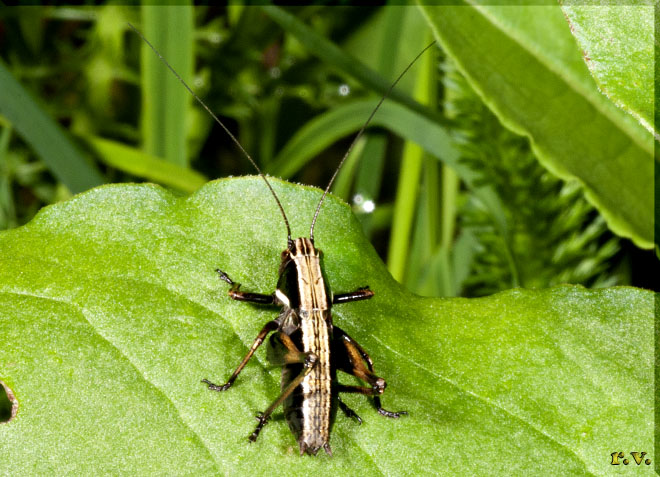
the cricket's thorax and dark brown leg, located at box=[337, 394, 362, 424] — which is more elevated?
the cricket's thorax

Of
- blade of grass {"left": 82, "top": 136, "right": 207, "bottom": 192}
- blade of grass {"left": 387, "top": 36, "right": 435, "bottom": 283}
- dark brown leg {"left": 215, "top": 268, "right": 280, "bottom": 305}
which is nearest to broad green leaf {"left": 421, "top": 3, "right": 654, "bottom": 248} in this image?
dark brown leg {"left": 215, "top": 268, "right": 280, "bottom": 305}

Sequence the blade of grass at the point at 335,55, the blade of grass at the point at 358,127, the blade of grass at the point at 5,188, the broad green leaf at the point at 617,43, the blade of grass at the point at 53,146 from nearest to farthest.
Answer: the broad green leaf at the point at 617,43 → the blade of grass at the point at 53,146 → the blade of grass at the point at 335,55 → the blade of grass at the point at 358,127 → the blade of grass at the point at 5,188

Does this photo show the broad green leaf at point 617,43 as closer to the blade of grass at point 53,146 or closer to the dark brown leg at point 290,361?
the dark brown leg at point 290,361

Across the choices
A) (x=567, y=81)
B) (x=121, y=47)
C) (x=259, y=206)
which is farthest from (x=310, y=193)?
(x=121, y=47)

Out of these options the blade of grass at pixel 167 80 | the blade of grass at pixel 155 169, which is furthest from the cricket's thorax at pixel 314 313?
the blade of grass at pixel 167 80

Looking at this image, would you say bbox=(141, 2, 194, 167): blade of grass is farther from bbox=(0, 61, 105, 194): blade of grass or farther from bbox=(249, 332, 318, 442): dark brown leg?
bbox=(249, 332, 318, 442): dark brown leg

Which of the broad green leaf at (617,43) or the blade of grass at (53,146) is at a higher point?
the broad green leaf at (617,43)

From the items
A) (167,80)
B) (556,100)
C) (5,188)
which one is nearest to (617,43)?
(556,100)

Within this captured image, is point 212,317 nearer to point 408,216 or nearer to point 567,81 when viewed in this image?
point 567,81
